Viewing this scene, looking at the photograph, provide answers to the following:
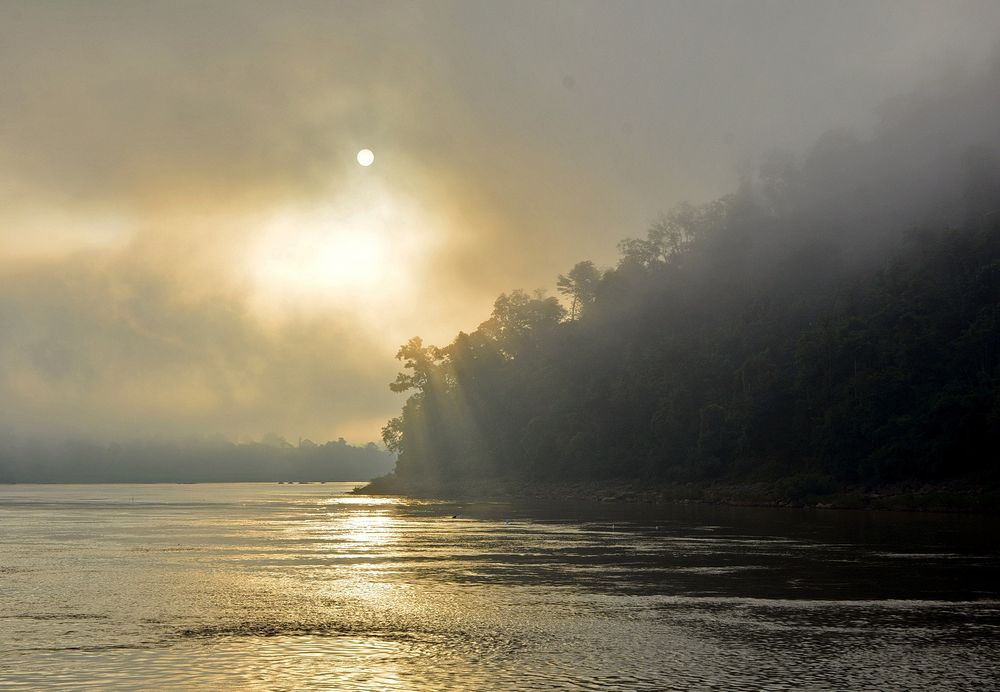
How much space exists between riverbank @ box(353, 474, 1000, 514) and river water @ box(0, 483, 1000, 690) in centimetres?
3882

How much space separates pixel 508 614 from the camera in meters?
34.2

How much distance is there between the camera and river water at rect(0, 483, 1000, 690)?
2430 centimetres

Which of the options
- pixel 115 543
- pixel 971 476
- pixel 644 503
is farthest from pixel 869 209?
pixel 115 543

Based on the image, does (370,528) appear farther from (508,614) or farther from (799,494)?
(799,494)

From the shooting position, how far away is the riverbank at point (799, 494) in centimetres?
10594

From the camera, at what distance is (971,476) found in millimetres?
110312

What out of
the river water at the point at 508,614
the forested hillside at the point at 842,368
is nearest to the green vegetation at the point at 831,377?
the forested hillside at the point at 842,368

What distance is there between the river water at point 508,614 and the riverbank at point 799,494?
38820 millimetres

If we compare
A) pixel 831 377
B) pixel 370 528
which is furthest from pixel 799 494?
pixel 370 528

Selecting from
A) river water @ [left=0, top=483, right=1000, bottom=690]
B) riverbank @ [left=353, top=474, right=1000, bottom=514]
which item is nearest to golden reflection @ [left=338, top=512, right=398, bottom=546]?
river water @ [left=0, top=483, right=1000, bottom=690]

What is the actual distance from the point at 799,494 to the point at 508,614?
332 ft

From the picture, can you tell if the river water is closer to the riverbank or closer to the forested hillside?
the riverbank

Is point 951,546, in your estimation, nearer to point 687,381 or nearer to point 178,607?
point 178,607

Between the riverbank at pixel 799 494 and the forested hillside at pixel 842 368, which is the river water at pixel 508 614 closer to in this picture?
the riverbank at pixel 799 494
